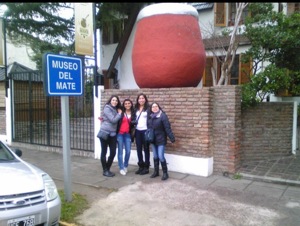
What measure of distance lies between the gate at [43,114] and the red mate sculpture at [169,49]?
2.10m

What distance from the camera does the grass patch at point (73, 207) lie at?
13.9ft

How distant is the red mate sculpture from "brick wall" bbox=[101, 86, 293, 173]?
1.24 ft

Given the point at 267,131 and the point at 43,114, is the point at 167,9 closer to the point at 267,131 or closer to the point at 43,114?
the point at 267,131

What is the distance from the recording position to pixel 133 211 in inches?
176

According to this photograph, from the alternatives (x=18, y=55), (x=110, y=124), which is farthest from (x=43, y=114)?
(x=18, y=55)

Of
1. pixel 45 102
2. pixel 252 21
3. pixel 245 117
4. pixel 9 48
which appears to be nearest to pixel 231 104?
pixel 245 117

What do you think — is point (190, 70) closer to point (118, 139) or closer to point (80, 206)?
point (118, 139)

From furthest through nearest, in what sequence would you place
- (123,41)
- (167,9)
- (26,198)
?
(123,41) → (167,9) → (26,198)

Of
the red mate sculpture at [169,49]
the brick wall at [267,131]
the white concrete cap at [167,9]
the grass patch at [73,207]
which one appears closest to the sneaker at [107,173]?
the grass patch at [73,207]

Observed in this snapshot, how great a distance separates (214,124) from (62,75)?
3427 millimetres

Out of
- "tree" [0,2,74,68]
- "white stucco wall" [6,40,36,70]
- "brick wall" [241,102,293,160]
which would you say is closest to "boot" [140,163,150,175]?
"brick wall" [241,102,293,160]

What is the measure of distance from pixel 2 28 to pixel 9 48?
1589 centimetres

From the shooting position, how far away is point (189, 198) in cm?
502

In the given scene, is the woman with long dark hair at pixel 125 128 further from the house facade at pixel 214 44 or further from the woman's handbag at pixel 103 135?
the house facade at pixel 214 44
